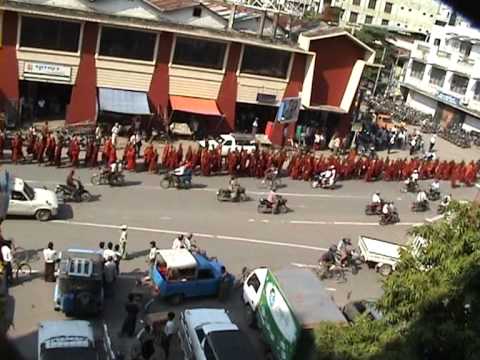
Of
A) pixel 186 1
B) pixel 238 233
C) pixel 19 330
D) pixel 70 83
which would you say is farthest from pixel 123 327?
pixel 186 1

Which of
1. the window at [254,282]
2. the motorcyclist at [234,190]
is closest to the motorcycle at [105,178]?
the motorcyclist at [234,190]

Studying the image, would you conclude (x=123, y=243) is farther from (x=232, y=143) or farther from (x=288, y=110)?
(x=288, y=110)

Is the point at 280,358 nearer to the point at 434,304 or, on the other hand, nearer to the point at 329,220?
the point at 434,304

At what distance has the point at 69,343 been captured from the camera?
12.0 metres

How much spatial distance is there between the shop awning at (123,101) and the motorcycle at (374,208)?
10740 mm

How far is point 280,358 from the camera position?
1362 centimetres

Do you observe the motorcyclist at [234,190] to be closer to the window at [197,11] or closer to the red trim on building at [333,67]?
the red trim on building at [333,67]

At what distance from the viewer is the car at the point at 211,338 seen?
1276 centimetres

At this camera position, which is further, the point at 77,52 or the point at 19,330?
the point at 77,52

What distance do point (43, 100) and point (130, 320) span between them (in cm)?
1886

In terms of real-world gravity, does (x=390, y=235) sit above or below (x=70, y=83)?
below

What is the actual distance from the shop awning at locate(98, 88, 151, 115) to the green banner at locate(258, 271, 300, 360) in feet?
51.8

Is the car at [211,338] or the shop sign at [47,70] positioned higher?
the shop sign at [47,70]

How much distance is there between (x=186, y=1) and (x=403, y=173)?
14.0 metres
